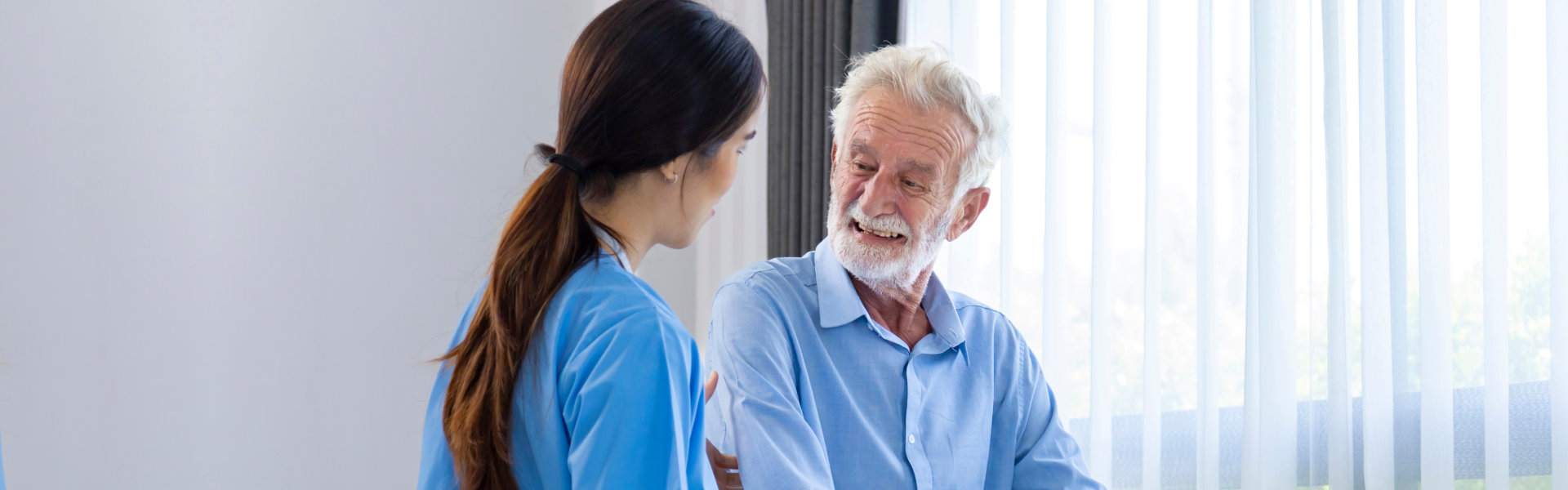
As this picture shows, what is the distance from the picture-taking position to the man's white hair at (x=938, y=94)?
6.38 feet

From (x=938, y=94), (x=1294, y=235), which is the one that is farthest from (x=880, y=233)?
(x=1294, y=235)

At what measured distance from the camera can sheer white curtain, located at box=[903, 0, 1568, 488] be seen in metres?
1.91

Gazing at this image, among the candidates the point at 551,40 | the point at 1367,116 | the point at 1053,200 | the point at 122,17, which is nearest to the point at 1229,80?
the point at 1367,116

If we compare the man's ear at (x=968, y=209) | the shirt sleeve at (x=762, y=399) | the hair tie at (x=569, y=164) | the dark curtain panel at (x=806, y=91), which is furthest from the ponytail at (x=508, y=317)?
the dark curtain panel at (x=806, y=91)

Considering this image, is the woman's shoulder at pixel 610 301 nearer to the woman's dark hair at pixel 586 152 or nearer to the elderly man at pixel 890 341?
the woman's dark hair at pixel 586 152

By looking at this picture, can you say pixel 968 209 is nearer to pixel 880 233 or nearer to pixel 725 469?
pixel 880 233

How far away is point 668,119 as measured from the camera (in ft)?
3.43

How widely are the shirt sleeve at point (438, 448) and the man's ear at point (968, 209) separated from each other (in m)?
1.11

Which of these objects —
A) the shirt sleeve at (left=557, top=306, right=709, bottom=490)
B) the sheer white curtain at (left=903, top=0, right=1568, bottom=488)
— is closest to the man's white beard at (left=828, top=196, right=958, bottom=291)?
the sheer white curtain at (left=903, top=0, right=1568, bottom=488)

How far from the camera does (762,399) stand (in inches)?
63.0

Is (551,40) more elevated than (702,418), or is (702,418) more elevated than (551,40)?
(551,40)

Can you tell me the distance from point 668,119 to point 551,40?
2409mm

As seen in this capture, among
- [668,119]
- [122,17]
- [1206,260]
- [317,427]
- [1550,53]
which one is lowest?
[317,427]

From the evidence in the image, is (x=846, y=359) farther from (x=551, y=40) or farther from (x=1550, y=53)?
(x=551, y=40)
